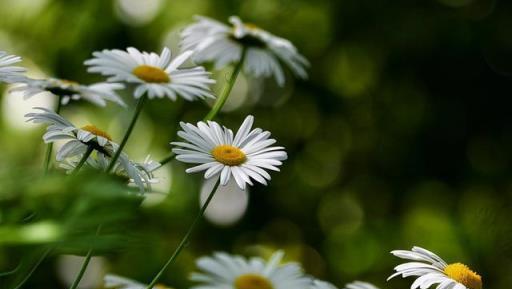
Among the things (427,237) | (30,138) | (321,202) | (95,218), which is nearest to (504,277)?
(427,237)

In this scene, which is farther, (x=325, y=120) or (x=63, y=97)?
(x=325, y=120)

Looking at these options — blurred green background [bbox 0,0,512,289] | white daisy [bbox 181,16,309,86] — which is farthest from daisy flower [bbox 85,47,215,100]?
blurred green background [bbox 0,0,512,289]

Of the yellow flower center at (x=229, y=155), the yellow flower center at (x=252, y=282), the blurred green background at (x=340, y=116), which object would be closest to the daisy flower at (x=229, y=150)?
the yellow flower center at (x=229, y=155)

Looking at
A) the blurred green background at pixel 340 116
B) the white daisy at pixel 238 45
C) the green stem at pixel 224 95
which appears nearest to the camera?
the green stem at pixel 224 95

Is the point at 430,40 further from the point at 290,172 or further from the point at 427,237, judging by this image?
the point at 427,237

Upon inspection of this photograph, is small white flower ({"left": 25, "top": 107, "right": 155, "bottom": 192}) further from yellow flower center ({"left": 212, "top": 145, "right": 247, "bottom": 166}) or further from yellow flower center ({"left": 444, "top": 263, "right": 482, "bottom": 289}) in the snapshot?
yellow flower center ({"left": 444, "top": 263, "right": 482, "bottom": 289})

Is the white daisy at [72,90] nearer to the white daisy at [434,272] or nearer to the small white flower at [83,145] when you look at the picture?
the small white flower at [83,145]
